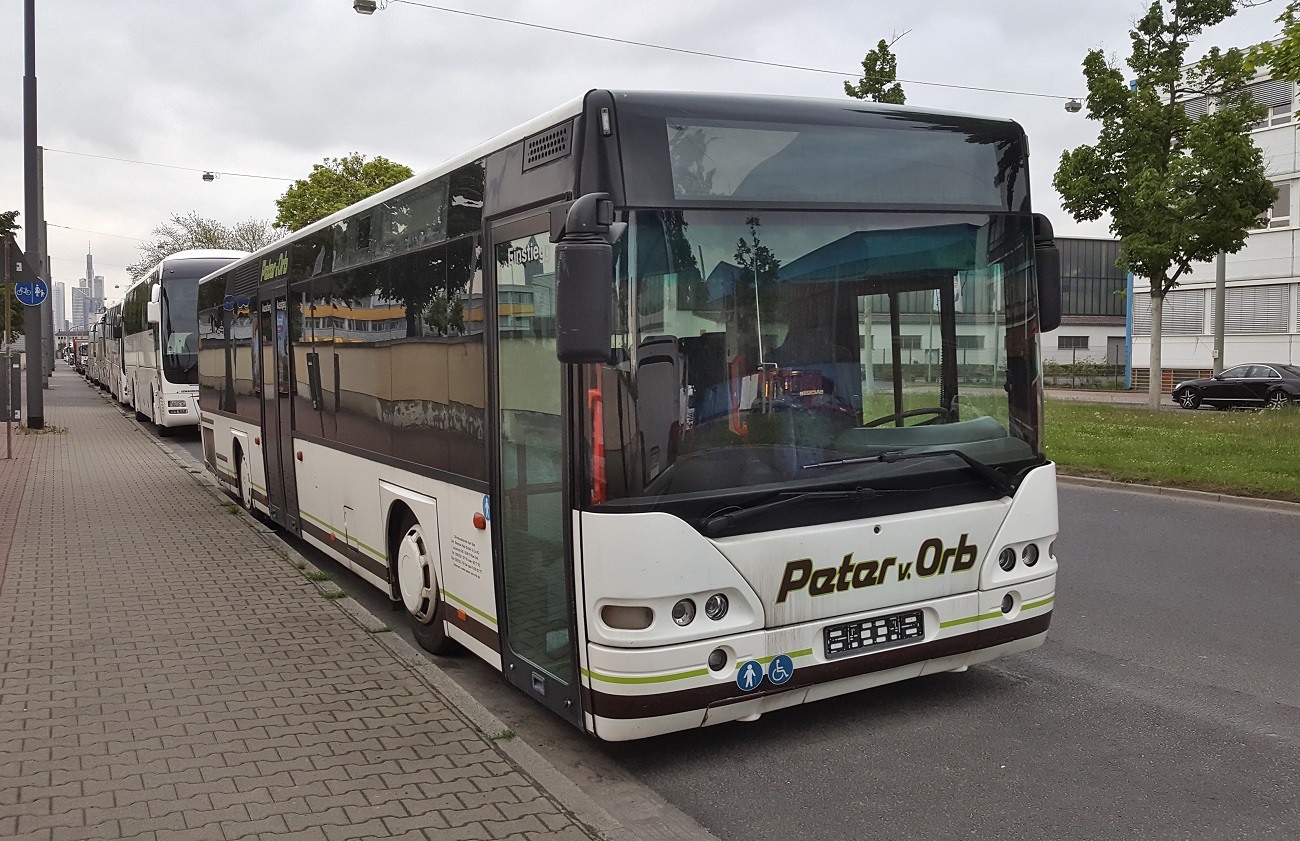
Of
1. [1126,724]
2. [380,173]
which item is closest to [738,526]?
[1126,724]

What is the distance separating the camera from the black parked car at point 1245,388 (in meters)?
32.5

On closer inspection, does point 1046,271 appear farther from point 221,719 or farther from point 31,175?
point 31,175

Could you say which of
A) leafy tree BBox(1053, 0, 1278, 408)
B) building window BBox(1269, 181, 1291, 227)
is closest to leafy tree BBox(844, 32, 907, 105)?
leafy tree BBox(1053, 0, 1278, 408)

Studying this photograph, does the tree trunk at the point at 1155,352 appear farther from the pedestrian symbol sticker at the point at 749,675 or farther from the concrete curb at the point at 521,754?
the pedestrian symbol sticker at the point at 749,675

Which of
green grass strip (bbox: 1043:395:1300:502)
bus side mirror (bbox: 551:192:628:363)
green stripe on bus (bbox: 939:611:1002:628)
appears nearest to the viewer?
bus side mirror (bbox: 551:192:628:363)

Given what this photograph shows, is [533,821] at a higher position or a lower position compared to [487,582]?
lower

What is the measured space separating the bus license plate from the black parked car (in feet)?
100

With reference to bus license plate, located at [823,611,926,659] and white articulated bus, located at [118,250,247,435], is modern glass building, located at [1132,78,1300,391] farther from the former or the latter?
bus license plate, located at [823,611,926,659]

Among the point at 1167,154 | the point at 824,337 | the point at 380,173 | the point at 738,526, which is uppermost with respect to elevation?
the point at 380,173

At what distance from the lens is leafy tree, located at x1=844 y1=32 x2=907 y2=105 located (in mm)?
26297

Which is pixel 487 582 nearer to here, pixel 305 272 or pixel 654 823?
pixel 654 823

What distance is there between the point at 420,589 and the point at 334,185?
47534 millimetres

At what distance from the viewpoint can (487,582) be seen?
5.75 meters

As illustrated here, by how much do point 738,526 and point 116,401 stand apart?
1573 inches
